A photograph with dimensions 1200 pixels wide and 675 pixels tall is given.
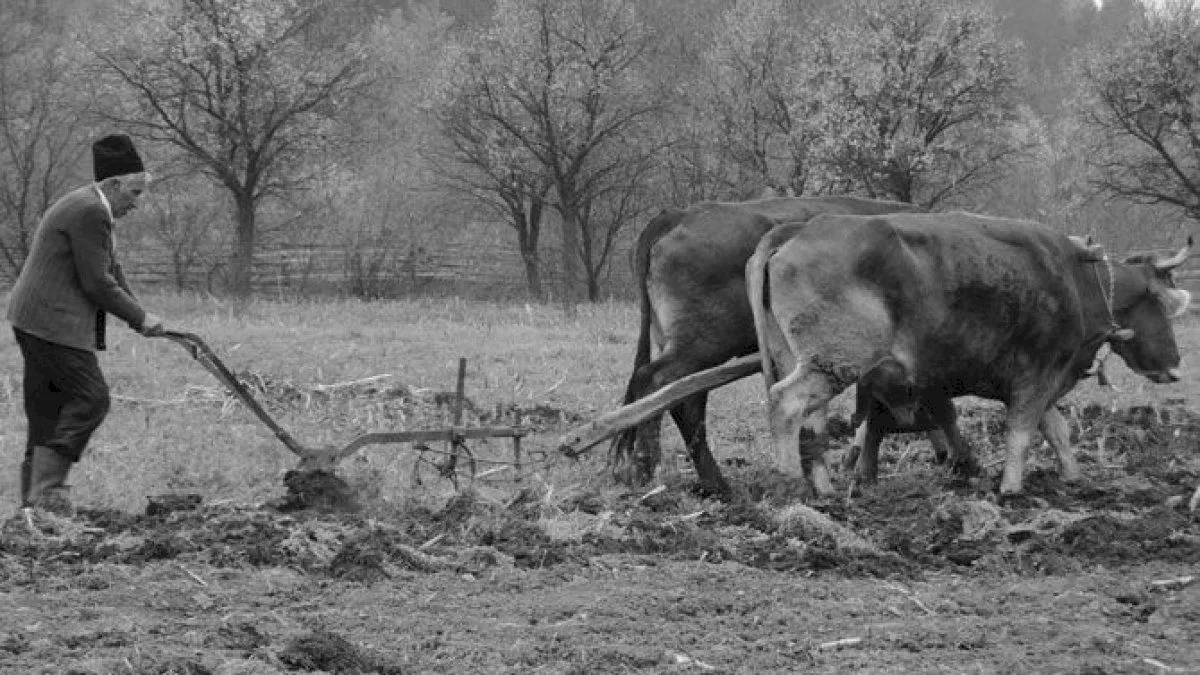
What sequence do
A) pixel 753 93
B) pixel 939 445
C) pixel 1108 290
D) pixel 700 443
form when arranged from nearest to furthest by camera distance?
1. pixel 700 443
2. pixel 1108 290
3. pixel 939 445
4. pixel 753 93

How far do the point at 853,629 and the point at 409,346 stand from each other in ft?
51.3

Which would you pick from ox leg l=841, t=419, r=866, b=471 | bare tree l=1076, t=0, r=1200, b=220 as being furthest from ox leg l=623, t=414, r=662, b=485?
bare tree l=1076, t=0, r=1200, b=220

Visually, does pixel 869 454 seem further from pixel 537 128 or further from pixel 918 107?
pixel 537 128

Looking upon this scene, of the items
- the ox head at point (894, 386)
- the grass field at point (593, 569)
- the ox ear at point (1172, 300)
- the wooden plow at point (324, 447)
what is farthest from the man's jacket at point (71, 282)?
the ox ear at point (1172, 300)

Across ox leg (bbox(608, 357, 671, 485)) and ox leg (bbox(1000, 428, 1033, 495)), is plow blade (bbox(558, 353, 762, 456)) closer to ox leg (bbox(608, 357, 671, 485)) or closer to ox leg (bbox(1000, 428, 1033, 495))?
ox leg (bbox(608, 357, 671, 485))

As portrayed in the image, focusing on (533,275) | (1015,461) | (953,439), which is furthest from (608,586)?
(533,275)

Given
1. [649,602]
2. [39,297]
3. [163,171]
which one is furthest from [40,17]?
[649,602]

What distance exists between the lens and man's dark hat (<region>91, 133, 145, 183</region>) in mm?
9547

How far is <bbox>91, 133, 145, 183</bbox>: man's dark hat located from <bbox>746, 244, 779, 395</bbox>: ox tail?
4.11m

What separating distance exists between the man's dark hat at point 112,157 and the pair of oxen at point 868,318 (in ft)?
12.5

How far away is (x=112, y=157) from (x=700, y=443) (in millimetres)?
4439

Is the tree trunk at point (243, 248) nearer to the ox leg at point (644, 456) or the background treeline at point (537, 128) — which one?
the background treeline at point (537, 128)

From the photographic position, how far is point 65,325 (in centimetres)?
920

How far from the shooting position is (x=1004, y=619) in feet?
21.6
